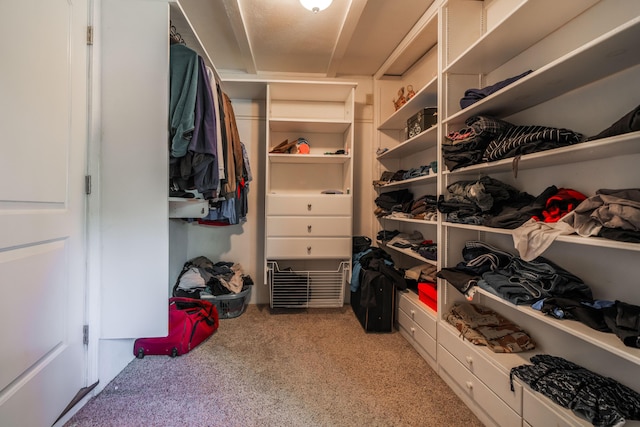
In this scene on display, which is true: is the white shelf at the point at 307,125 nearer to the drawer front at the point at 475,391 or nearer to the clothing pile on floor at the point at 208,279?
the clothing pile on floor at the point at 208,279

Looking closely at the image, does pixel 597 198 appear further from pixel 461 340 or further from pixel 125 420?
pixel 125 420

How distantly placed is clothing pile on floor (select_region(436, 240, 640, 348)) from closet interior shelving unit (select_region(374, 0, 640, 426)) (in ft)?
0.14

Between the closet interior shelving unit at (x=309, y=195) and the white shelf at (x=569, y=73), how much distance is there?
4.10 ft

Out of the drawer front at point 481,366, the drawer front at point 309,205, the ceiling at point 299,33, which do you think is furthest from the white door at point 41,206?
the drawer front at point 481,366

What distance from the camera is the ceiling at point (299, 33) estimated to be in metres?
1.78

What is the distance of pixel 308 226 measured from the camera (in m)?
2.32

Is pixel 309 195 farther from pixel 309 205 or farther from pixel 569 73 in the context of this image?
pixel 569 73

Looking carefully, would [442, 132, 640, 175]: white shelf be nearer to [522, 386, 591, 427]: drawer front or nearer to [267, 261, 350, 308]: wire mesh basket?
[522, 386, 591, 427]: drawer front

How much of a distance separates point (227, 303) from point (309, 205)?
1196 millimetres

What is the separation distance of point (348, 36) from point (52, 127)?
1.97m

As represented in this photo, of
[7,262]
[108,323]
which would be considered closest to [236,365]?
[108,323]

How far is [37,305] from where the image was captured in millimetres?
1044

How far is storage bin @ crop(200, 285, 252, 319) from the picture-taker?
2.32m

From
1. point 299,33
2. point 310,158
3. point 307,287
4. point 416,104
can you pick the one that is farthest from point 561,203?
point 299,33
